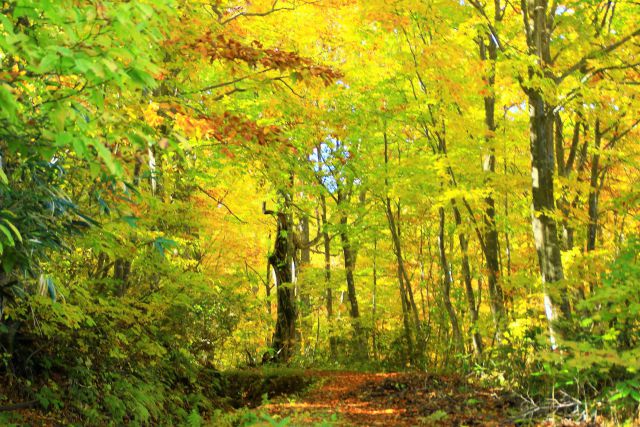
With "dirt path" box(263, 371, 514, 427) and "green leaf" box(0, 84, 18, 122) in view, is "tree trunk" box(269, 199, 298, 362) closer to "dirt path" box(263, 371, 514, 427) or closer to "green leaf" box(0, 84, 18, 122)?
"dirt path" box(263, 371, 514, 427)

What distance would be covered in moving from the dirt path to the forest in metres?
0.07

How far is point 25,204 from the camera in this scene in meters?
3.96

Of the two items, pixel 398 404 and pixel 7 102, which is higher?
pixel 7 102

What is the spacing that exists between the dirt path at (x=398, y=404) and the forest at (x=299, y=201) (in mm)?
74

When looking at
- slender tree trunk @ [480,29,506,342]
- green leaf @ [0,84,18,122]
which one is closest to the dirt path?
slender tree trunk @ [480,29,506,342]

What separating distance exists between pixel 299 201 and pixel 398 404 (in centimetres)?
986

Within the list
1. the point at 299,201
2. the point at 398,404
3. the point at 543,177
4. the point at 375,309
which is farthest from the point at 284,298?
the point at 543,177

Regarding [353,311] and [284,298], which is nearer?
[284,298]

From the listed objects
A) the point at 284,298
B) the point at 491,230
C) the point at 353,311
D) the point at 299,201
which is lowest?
the point at 353,311

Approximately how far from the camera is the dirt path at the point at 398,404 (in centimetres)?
741

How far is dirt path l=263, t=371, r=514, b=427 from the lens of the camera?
7.41m

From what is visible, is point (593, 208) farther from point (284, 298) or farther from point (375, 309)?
point (375, 309)

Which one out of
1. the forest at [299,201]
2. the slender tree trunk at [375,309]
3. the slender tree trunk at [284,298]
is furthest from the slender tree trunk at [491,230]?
the slender tree trunk at [284,298]

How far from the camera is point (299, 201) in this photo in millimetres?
18062
